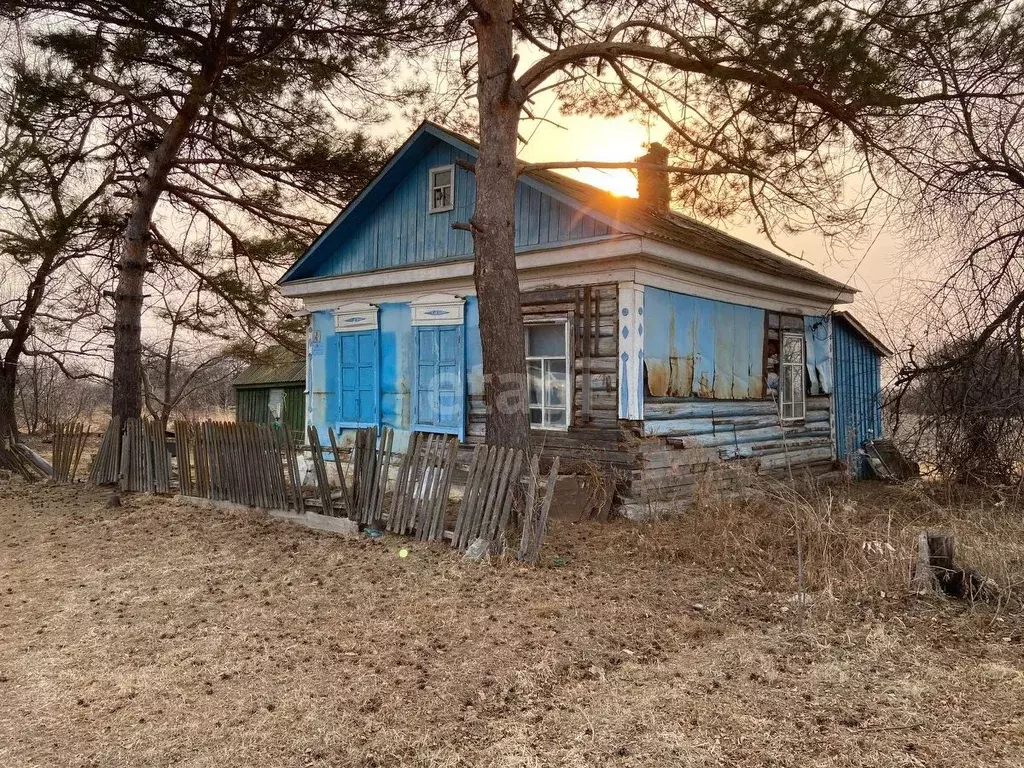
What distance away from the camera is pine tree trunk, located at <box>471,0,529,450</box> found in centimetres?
760

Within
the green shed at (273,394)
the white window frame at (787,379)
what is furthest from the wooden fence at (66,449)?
the white window frame at (787,379)

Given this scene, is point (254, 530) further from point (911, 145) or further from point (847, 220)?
point (911, 145)

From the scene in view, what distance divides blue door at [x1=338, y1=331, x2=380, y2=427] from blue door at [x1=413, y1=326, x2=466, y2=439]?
0.91 metres

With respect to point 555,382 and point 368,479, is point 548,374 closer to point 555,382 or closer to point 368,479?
point 555,382

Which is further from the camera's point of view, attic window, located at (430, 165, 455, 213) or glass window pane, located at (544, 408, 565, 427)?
attic window, located at (430, 165, 455, 213)

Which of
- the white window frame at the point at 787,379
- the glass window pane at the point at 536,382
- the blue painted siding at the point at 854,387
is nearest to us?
the glass window pane at the point at 536,382

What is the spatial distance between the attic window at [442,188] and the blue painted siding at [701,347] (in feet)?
12.2

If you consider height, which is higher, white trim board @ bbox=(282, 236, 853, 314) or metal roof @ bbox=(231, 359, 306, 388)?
white trim board @ bbox=(282, 236, 853, 314)

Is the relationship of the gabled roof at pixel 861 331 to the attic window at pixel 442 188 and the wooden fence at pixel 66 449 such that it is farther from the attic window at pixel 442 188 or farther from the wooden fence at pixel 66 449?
the wooden fence at pixel 66 449

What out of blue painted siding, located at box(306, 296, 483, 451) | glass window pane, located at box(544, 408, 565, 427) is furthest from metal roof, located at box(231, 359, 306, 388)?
glass window pane, located at box(544, 408, 565, 427)

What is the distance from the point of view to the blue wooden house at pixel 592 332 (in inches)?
352

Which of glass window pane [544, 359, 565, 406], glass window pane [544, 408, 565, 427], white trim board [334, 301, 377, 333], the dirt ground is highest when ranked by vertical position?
white trim board [334, 301, 377, 333]

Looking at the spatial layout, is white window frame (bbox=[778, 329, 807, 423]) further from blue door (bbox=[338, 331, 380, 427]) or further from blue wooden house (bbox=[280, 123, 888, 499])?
blue door (bbox=[338, 331, 380, 427])

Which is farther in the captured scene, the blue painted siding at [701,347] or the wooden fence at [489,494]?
the blue painted siding at [701,347]
